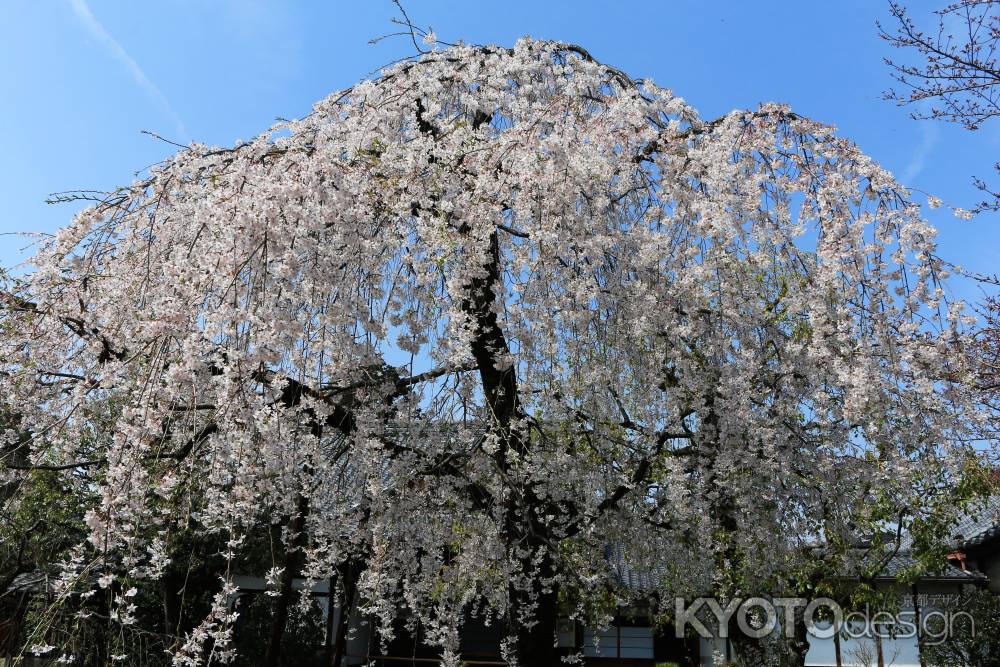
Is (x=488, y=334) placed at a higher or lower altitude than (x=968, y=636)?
higher

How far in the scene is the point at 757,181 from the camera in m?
4.94

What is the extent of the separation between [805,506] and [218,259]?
16.2ft

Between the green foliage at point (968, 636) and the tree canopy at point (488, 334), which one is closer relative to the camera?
the tree canopy at point (488, 334)

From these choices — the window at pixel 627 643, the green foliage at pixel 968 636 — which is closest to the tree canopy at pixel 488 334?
the green foliage at pixel 968 636

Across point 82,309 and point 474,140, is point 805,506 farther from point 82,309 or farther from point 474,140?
point 82,309

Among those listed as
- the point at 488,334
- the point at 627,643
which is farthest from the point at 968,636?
the point at 488,334

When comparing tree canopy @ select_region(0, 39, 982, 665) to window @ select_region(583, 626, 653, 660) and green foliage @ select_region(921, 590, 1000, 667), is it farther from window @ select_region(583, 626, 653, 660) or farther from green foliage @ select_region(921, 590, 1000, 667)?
window @ select_region(583, 626, 653, 660)

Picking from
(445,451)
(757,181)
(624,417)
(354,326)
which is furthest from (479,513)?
(757,181)

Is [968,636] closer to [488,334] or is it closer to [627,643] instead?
[627,643]

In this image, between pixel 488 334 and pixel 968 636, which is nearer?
pixel 488 334

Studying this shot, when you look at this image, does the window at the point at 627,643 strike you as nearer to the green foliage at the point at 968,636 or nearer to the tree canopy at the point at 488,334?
the green foliage at the point at 968,636

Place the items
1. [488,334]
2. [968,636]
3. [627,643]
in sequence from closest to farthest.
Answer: [488,334] → [968,636] → [627,643]

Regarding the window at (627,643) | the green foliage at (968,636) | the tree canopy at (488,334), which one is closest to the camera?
the tree canopy at (488,334)

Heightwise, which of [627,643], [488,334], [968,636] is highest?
[488,334]
